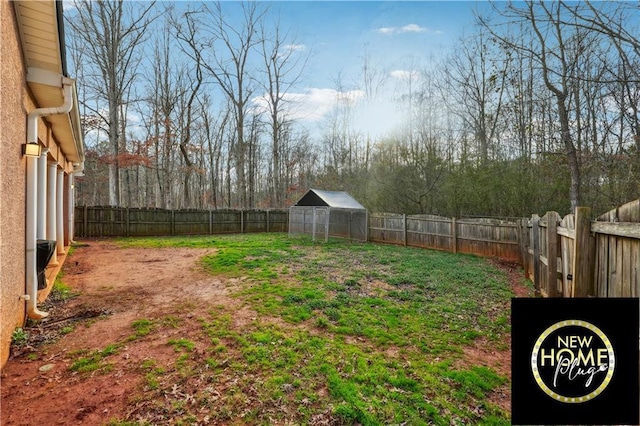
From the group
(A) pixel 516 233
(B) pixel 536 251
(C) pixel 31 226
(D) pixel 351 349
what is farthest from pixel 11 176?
(A) pixel 516 233

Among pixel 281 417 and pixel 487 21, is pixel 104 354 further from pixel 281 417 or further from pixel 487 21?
pixel 487 21

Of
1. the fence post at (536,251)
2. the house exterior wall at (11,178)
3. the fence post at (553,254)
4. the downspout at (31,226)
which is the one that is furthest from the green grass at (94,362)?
the fence post at (536,251)

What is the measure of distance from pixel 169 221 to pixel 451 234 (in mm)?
13266

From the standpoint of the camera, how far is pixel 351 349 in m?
3.42

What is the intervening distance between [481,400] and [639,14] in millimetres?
5355

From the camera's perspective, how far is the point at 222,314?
4367 millimetres

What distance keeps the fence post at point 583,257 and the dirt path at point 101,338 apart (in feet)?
12.3

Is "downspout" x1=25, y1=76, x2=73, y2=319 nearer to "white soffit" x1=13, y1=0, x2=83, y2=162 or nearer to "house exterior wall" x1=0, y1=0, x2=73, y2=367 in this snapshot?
"house exterior wall" x1=0, y1=0, x2=73, y2=367

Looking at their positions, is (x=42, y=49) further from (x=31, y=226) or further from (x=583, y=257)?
(x=583, y=257)

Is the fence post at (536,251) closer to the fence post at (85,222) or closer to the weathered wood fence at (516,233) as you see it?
the weathered wood fence at (516,233)

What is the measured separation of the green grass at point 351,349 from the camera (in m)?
2.46

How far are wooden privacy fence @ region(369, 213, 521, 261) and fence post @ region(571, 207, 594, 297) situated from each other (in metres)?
7.38

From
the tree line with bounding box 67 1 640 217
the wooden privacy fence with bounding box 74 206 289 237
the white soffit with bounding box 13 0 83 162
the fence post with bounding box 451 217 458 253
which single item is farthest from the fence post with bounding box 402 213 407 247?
the white soffit with bounding box 13 0 83 162

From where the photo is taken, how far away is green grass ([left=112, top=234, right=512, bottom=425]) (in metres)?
2.46
